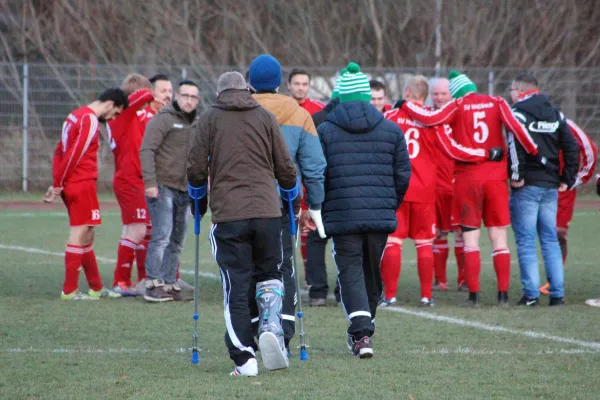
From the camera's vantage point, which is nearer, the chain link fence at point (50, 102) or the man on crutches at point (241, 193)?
the man on crutches at point (241, 193)

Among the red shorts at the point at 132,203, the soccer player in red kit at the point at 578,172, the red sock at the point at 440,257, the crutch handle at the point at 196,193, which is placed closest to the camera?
the crutch handle at the point at 196,193

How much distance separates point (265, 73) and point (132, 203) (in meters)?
4.04

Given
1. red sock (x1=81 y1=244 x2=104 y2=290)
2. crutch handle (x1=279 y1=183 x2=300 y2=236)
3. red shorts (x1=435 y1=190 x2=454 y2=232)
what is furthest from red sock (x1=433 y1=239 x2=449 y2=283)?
crutch handle (x1=279 y1=183 x2=300 y2=236)

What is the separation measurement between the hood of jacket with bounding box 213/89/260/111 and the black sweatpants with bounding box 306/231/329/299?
12.4ft

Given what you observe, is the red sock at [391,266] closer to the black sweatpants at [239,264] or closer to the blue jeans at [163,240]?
the blue jeans at [163,240]

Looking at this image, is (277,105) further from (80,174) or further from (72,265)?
(72,265)

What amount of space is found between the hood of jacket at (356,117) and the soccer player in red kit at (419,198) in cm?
243

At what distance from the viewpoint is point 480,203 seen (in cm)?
1023

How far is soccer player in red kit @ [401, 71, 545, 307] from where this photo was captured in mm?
10203

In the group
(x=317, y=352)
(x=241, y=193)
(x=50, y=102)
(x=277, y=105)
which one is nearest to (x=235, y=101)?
(x=241, y=193)

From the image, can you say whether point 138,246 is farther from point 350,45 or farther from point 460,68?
point 350,45

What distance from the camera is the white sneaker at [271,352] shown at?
22.0 ft

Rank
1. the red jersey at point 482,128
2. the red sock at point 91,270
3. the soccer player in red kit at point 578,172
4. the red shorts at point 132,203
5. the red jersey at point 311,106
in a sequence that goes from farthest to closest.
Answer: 1. the red jersey at point 311,106
2. the soccer player in red kit at point 578,172
3. the red shorts at point 132,203
4. the red sock at point 91,270
5. the red jersey at point 482,128

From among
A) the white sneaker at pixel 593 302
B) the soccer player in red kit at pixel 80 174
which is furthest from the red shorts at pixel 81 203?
the white sneaker at pixel 593 302
